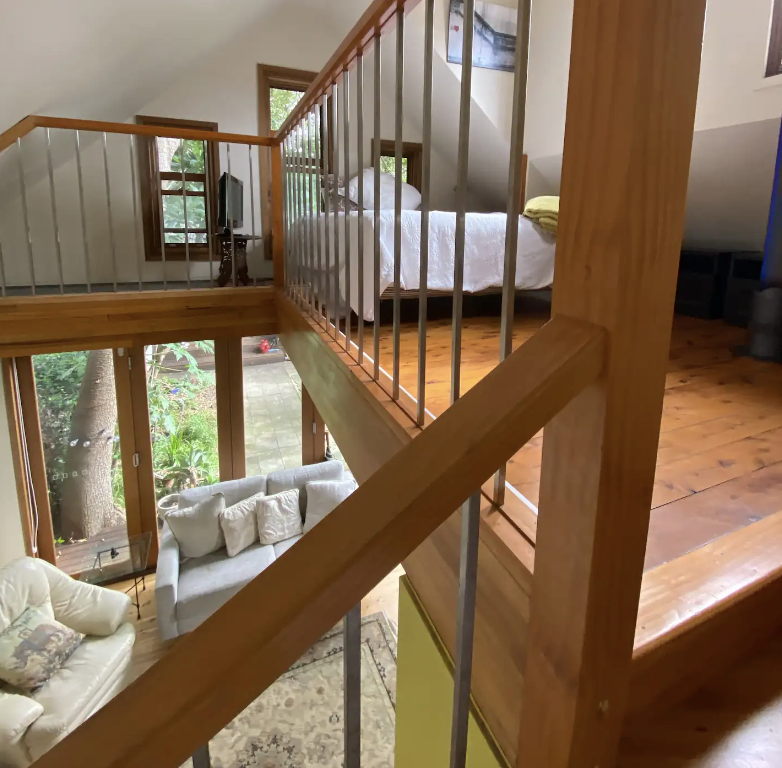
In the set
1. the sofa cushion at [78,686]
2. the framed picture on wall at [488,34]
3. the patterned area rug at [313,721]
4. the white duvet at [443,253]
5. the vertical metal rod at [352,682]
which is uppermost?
the framed picture on wall at [488,34]

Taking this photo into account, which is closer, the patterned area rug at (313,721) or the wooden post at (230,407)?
the patterned area rug at (313,721)

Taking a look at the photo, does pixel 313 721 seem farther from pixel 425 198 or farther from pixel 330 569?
pixel 330 569

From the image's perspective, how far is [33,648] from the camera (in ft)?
11.0

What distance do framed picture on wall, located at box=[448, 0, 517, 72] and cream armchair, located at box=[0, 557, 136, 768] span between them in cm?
461

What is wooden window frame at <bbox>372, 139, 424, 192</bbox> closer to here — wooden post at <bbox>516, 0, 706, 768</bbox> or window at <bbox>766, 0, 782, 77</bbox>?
window at <bbox>766, 0, 782, 77</bbox>

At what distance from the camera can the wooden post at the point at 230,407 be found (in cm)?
482

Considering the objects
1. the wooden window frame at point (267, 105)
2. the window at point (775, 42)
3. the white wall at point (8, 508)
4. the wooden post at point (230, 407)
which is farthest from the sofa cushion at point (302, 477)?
the window at point (775, 42)

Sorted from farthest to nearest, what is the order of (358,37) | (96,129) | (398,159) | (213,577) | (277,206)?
1. (213,577)
2. (277,206)
3. (96,129)
4. (358,37)
5. (398,159)

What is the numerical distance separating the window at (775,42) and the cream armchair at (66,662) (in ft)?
15.1

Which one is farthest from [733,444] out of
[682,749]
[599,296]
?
[599,296]

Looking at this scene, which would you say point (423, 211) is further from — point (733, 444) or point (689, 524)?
Result: point (733, 444)

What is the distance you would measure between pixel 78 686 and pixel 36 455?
1724 mm

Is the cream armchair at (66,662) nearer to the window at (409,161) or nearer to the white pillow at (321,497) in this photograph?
the white pillow at (321,497)

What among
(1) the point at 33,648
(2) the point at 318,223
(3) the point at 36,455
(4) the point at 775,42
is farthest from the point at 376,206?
(3) the point at 36,455
